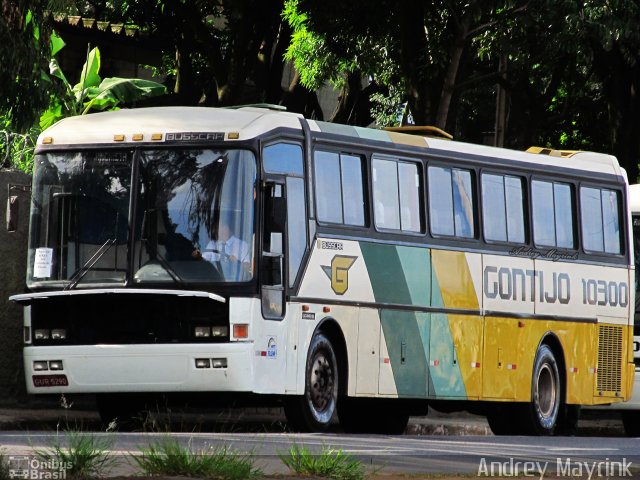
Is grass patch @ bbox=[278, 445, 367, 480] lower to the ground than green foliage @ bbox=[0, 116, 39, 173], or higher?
lower

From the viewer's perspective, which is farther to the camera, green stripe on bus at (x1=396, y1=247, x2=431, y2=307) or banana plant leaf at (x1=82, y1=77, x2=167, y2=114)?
banana plant leaf at (x1=82, y1=77, x2=167, y2=114)

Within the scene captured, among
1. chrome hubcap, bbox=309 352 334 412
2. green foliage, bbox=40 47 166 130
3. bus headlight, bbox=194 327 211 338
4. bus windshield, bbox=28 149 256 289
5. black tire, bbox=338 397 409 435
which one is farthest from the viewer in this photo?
green foliage, bbox=40 47 166 130

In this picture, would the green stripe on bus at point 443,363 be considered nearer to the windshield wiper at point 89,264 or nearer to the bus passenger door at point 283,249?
the bus passenger door at point 283,249

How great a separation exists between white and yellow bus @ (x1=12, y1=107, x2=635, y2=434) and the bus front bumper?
0.05 ft

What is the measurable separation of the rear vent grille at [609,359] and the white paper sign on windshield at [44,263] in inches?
324

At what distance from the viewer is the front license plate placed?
16.0m

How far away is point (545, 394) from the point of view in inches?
822

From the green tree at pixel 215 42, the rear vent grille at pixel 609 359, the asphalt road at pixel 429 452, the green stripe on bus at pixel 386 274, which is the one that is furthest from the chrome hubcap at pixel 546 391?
the green tree at pixel 215 42

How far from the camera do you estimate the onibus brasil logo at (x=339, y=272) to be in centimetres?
1703

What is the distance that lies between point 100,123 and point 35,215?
1.13m

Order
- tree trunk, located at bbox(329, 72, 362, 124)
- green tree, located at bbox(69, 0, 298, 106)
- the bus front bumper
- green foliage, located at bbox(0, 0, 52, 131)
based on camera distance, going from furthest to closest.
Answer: tree trunk, located at bbox(329, 72, 362, 124) → green tree, located at bbox(69, 0, 298, 106) → green foliage, located at bbox(0, 0, 52, 131) → the bus front bumper

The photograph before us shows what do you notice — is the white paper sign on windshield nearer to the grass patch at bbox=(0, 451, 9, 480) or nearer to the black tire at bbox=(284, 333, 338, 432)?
the black tire at bbox=(284, 333, 338, 432)

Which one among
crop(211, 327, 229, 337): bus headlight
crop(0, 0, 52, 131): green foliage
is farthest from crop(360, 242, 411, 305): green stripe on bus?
crop(0, 0, 52, 131): green foliage

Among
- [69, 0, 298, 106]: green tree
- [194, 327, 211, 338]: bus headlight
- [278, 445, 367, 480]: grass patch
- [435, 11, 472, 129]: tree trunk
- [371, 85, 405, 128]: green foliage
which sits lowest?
[278, 445, 367, 480]: grass patch
